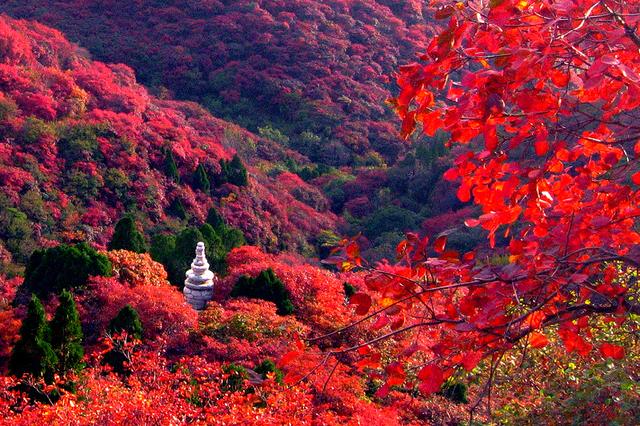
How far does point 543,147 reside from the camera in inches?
102

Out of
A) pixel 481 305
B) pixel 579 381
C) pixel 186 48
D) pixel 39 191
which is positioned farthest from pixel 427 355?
pixel 186 48

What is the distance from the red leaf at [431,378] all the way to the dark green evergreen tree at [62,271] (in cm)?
825

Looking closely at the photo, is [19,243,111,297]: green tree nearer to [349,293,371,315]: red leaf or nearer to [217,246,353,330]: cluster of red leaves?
[217,246,353,330]: cluster of red leaves

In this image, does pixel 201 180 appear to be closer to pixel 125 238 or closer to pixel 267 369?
pixel 125 238

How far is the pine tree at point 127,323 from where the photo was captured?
8.58m

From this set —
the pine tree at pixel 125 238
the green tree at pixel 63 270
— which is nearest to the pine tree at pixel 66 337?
the green tree at pixel 63 270

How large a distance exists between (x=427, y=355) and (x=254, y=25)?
26.7 m

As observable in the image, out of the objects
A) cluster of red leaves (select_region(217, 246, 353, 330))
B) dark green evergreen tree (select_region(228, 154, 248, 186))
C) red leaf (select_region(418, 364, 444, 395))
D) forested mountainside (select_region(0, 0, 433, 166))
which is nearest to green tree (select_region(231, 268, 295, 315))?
cluster of red leaves (select_region(217, 246, 353, 330))

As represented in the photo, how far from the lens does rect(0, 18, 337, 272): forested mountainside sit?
1473cm

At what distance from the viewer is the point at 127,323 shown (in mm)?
8609

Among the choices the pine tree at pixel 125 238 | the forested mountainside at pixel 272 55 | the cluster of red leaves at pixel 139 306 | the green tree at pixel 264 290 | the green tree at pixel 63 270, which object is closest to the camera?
the cluster of red leaves at pixel 139 306

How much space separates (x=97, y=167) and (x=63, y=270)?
7.33 meters

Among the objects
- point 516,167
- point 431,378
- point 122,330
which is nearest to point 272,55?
point 122,330

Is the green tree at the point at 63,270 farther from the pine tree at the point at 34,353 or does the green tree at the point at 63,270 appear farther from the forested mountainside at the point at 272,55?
the forested mountainside at the point at 272,55
